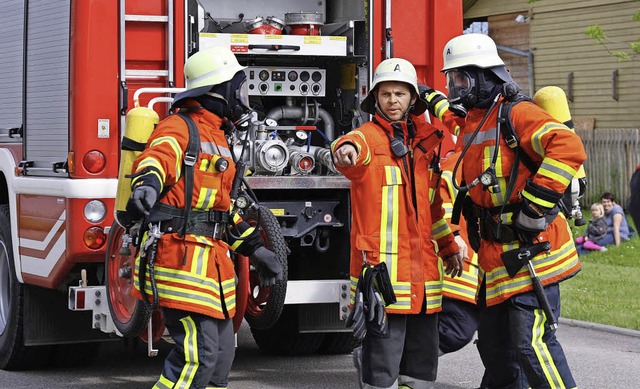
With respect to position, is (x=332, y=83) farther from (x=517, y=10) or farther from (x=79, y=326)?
Result: (x=517, y=10)

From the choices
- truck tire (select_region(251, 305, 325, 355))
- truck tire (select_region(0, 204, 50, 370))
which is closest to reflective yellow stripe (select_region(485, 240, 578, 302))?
truck tire (select_region(251, 305, 325, 355))

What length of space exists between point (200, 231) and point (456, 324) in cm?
190

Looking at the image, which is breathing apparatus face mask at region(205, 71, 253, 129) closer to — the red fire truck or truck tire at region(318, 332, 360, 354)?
the red fire truck

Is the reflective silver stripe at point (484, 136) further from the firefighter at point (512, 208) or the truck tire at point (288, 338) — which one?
the truck tire at point (288, 338)

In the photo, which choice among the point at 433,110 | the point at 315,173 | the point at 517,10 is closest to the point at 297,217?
the point at 315,173

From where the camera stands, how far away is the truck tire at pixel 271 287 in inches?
278

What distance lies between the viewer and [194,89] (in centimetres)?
596

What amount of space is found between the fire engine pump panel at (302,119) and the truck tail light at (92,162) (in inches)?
36.0

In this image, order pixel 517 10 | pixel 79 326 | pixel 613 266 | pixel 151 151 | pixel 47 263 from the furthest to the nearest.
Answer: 1. pixel 517 10
2. pixel 613 266
3. pixel 79 326
4. pixel 47 263
5. pixel 151 151

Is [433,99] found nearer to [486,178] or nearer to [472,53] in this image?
[472,53]

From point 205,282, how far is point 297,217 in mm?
2088

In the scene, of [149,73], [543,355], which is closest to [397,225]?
[543,355]

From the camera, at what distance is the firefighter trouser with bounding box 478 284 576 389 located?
5.77 meters

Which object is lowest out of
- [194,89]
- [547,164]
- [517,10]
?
[547,164]
